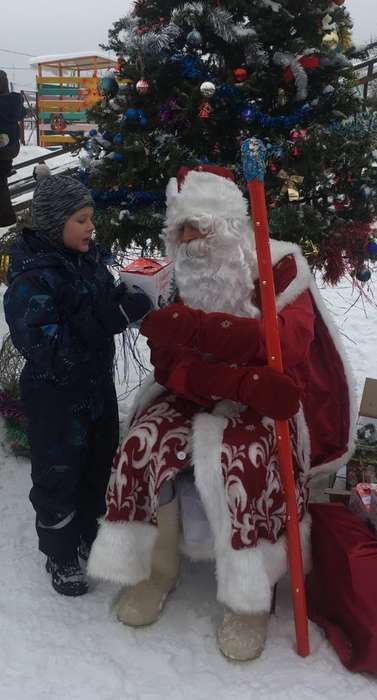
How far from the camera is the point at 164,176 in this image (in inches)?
111

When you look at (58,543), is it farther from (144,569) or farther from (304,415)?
(304,415)

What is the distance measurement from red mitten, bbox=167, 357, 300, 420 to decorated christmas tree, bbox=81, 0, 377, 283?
0.95m

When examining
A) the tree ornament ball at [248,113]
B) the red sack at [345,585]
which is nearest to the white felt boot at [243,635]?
the red sack at [345,585]

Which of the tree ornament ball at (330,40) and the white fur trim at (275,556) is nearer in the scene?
the white fur trim at (275,556)

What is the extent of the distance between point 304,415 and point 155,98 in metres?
1.69

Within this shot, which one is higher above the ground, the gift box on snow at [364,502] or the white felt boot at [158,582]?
the gift box on snow at [364,502]

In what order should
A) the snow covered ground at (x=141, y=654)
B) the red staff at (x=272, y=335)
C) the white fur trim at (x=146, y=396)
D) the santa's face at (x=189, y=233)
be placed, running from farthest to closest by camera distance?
1. the white fur trim at (x=146, y=396)
2. the santa's face at (x=189, y=233)
3. the snow covered ground at (x=141, y=654)
4. the red staff at (x=272, y=335)

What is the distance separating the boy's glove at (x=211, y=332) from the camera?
1950mm

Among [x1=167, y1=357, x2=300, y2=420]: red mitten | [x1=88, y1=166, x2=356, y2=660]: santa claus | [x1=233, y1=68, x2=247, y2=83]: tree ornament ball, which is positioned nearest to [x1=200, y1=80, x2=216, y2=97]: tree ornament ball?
[x1=233, y1=68, x2=247, y2=83]: tree ornament ball

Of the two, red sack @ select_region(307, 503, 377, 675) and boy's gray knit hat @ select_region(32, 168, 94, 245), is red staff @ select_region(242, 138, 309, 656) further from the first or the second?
boy's gray knit hat @ select_region(32, 168, 94, 245)

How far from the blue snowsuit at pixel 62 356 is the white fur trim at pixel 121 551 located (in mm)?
285

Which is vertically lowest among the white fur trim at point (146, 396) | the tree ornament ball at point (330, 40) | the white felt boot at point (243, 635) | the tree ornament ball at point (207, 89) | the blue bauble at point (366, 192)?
the white felt boot at point (243, 635)

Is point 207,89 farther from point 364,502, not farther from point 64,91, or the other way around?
point 64,91

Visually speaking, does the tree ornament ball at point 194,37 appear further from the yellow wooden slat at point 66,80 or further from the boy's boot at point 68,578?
the yellow wooden slat at point 66,80
